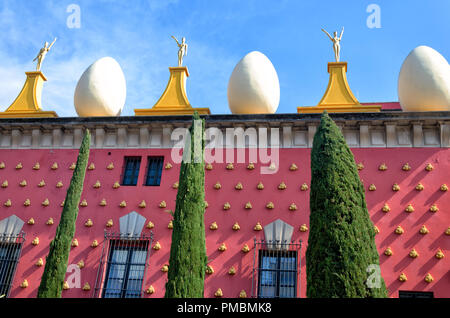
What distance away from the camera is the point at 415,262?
11.8 metres

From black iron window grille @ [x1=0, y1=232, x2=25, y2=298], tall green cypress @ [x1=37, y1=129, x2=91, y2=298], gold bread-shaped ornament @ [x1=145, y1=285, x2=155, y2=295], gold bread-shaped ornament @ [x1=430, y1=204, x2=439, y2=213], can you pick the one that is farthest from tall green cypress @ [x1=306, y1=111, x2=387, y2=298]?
black iron window grille @ [x1=0, y1=232, x2=25, y2=298]

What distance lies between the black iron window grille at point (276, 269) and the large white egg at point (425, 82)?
5.77 meters

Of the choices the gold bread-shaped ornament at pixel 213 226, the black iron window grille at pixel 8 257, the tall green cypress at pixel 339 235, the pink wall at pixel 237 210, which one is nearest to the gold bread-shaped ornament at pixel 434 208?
the pink wall at pixel 237 210

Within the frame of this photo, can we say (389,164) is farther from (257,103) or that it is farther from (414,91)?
(257,103)

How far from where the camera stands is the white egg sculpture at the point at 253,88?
14344 mm

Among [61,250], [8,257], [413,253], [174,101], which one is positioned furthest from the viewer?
[174,101]

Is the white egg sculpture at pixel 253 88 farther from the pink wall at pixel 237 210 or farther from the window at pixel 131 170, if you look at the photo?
the window at pixel 131 170

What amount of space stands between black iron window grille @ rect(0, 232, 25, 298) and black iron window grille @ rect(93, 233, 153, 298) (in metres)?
2.73

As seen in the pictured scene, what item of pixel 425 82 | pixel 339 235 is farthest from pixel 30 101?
pixel 425 82

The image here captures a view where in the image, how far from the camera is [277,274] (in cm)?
1223

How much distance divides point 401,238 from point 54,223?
1028cm

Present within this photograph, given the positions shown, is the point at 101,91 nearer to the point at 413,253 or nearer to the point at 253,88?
the point at 253,88

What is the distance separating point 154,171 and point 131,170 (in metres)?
0.80
